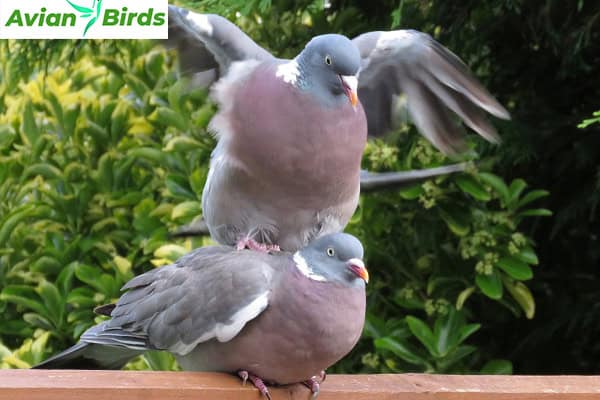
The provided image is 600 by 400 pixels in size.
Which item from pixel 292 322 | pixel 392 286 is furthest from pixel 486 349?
pixel 292 322

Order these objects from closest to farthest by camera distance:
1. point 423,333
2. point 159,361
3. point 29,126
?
point 159,361, point 423,333, point 29,126

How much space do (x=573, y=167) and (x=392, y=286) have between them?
79 centimetres

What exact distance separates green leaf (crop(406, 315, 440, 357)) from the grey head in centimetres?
107

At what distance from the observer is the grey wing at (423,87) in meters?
2.59

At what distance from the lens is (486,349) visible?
148 inches

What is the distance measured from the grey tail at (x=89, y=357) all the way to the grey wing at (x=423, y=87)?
91 centimetres

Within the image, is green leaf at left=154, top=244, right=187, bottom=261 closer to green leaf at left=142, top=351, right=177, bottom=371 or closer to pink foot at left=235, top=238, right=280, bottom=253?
green leaf at left=142, top=351, right=177, bottom=371

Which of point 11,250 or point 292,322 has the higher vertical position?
point 292,322

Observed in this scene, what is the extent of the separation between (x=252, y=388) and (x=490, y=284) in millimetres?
1314

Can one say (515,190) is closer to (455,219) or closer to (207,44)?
(455,219)

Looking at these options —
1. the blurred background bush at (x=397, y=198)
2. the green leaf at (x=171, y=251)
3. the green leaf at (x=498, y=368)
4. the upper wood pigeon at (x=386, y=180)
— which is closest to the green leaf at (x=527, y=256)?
the blurred background bush at (x=397, y=198)

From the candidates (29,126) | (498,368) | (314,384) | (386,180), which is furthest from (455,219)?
→ (29,126)

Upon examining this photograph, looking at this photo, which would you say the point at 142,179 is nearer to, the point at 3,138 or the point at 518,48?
the point at 3,138

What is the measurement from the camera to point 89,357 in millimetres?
2375
